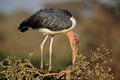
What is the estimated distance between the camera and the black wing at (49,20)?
7273 millimetres

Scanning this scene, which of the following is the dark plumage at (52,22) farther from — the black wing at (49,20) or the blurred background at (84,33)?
the blurred background at (84,33)

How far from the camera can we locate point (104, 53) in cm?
622

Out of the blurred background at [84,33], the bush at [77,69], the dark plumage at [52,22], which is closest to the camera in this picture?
the bush at [77,69]

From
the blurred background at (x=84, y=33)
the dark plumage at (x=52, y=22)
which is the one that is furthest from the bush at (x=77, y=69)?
the blurred background at (x=84, y=33)

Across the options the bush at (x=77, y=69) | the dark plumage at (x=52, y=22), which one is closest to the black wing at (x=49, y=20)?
the dark plumage at (x=52, y=22)

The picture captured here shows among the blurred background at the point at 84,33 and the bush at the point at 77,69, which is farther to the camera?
the blurred background at the point at 84,33

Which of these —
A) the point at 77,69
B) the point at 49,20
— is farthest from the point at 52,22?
the point at 77,69

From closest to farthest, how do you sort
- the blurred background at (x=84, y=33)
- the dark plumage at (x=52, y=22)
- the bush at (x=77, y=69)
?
the bush at (x=77, y=69), the dark plumage at (x=52, y=22), the blurred background at (x=84, y=33)

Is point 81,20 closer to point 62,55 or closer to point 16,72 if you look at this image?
point 62,55

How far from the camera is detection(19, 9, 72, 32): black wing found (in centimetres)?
727

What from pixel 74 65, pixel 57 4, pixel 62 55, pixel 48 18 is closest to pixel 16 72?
pixel 74 65

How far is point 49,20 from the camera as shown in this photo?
24.2 ft

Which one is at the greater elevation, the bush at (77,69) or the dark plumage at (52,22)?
the dark plumage at (52,22)

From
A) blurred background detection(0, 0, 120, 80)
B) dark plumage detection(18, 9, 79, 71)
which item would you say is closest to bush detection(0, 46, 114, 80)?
dark plumage detection(18, 9, 79, 71)
